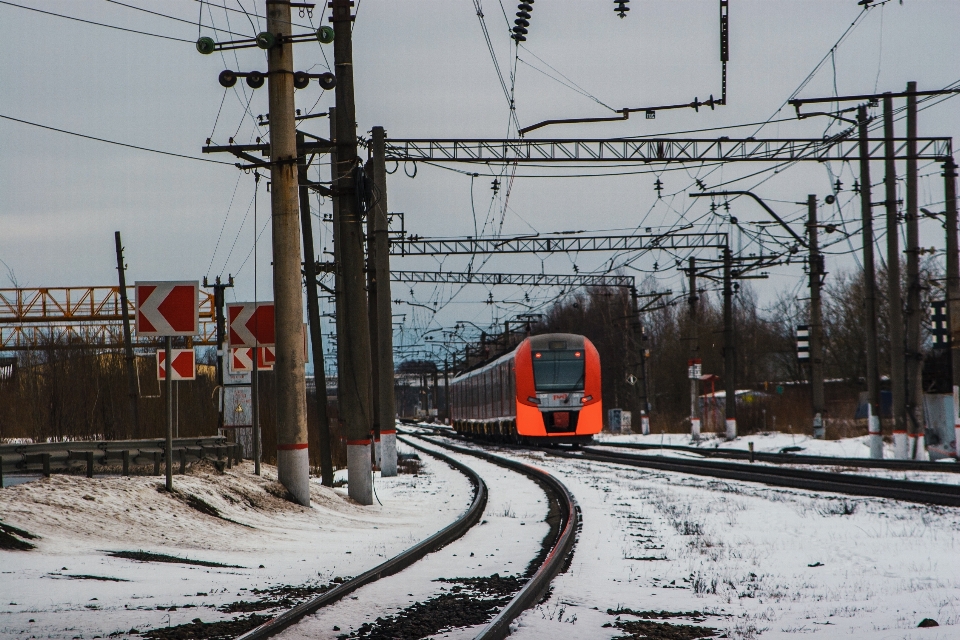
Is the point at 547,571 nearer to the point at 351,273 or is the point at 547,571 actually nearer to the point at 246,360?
the point at 351,273

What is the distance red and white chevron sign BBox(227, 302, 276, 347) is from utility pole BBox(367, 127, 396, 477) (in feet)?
29.6

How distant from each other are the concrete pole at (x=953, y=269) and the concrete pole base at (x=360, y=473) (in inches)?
631

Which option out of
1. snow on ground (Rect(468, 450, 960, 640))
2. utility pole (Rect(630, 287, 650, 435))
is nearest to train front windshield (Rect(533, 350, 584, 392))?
utility pole (Rect(630, 287, 650, 435))

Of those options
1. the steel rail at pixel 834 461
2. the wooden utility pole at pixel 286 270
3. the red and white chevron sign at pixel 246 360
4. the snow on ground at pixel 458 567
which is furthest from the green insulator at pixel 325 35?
the steel rail at pixel 834 461

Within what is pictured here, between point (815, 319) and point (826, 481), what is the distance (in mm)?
16417

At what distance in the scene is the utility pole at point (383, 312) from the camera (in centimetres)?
2411

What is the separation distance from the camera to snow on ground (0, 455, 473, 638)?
655cm

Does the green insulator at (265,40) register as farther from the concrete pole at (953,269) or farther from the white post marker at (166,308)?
the concrete pole at (953,269)

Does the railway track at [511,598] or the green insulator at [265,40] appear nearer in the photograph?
the railway track at [511,598]

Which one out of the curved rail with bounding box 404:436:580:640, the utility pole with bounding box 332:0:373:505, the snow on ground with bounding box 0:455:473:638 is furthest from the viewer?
the utility pole with bounding box 332:0:373:505

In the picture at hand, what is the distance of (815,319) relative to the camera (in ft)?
112

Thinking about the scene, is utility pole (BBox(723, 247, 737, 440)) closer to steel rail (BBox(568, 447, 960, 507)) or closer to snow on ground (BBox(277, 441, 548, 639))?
steel rail (BBox(568, 447, 960, 507))

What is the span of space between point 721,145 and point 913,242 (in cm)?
614

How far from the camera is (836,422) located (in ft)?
133
